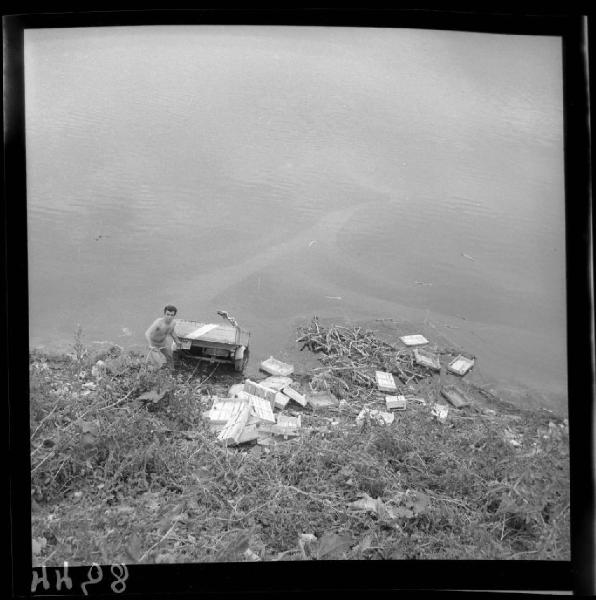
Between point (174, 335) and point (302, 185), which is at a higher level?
point (302, 185)

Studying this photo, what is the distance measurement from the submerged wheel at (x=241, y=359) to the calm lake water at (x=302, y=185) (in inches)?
6.3

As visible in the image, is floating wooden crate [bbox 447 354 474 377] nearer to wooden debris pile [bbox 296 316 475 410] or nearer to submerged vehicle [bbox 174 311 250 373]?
wooden debris pile [bbox 296 316 475 410]

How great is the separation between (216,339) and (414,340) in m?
1.21

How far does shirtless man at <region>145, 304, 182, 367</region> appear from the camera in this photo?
2260 millimetres

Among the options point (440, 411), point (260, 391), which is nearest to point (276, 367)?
point (260, 391)

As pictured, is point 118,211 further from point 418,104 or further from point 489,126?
point 489,126

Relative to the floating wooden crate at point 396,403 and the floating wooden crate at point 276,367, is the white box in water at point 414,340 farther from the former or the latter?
the floating wooden crate at point 276,367

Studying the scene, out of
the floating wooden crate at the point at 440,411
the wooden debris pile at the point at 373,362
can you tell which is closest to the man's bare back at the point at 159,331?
the wooden debris pile at the point at 373,362

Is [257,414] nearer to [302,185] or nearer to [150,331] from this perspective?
[150,331]

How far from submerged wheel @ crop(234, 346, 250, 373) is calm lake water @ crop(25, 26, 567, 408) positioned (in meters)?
0.16

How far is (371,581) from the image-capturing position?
1.98 m

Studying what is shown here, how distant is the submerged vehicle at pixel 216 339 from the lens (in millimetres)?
2305

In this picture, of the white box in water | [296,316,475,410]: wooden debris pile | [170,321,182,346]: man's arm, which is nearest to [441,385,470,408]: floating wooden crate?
[296,316,475,410]: wooden debris pile

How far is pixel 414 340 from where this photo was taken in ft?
7.80
